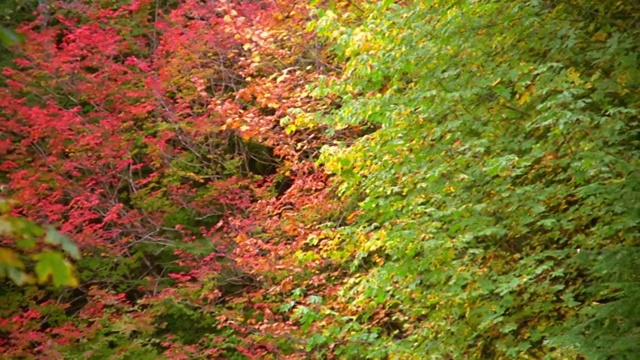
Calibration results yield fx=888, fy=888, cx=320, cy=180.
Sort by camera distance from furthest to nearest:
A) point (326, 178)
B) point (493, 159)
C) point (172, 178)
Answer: point (172, 178) < point (326, 178) < point (493, 159)

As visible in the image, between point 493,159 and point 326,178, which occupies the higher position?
point 493,159

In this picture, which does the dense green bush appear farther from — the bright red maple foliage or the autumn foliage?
the bright red maple foliage

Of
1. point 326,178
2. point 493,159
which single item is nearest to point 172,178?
point 326,178

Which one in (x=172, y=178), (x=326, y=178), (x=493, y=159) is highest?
(x=493, y=159)

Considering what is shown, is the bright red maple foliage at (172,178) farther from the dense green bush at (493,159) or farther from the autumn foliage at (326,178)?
the dense green bush at (493,159)

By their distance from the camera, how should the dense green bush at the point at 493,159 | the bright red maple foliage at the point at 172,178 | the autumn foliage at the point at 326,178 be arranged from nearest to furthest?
the dense green bush at the point at 493,159, the autumn foliage at the point at 326,178, the bright red maple foliage at the point at 172,178

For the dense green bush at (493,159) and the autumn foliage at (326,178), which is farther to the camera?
the autumn foliage at (326,178)

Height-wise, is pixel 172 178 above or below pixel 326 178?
below

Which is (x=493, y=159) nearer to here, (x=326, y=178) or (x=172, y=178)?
(x=326, y=178)

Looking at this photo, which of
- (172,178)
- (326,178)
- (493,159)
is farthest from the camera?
(172,178)

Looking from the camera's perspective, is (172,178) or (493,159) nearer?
(493,159)

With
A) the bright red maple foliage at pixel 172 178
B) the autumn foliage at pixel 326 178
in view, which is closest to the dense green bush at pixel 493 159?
the autumn foliage at pixel 326 178

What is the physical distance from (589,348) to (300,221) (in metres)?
4.36

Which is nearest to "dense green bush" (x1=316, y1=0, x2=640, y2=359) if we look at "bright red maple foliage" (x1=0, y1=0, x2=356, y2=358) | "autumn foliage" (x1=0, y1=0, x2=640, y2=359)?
"autumn foliage" (x1=0, y1=0, x2=640, y2=359)
